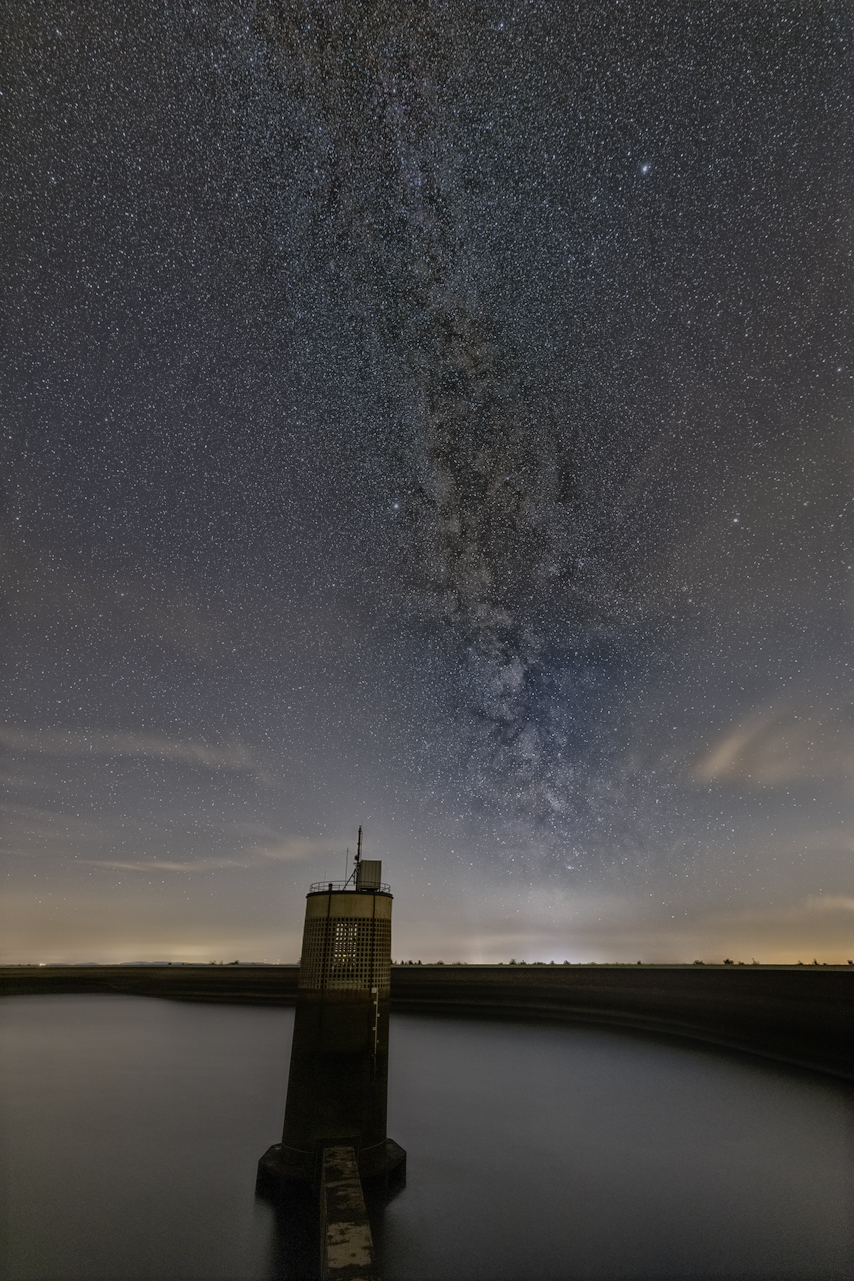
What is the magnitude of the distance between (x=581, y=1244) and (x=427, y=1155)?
7.17m

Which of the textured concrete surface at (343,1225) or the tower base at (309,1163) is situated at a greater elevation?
the textured concrete surface at (343,1225)

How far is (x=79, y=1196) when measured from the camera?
16516 mm

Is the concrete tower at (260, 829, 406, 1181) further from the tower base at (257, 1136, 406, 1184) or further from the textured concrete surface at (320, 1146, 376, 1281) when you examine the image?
the textured concrete surface at (320, 1146, 376, 1281)

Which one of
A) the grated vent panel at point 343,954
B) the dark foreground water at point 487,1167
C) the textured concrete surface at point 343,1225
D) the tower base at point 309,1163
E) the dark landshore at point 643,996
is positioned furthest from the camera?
the dark landshore at point 643,996

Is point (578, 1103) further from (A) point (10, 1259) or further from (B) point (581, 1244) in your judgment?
(A) point (10, 1259)

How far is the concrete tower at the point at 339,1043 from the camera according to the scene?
1220cm

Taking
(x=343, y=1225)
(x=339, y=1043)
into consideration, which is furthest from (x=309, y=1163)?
(x=343, y=1225)

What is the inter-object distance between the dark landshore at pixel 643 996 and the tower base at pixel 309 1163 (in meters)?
21.1

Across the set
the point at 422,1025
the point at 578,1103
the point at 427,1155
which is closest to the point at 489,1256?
the point at 427,1155

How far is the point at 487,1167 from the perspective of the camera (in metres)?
18.3

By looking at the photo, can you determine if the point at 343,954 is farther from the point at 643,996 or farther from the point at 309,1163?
the point at 643,996

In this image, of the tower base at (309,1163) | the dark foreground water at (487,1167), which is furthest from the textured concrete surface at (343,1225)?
the dark foreground water at (487,1167)

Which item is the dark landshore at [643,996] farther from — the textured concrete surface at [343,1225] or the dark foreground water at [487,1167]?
the textured concrete surface at [343,1225]

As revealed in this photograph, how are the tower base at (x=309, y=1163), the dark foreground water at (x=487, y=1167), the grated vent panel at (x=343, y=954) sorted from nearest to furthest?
1. the tower base at (x=309, y=1163)
2. the dark foreground water at (x=487, y=1167)
3. the grated vent panel at (x=343, y=954)
